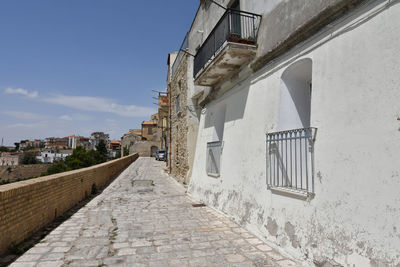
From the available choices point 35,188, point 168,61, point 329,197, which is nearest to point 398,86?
point 329,197

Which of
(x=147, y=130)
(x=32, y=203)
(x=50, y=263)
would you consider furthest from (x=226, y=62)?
(x=147, y=130)

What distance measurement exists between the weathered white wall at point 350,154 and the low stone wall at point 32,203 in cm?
405

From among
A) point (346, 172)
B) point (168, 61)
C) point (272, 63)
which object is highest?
point (168, 61)

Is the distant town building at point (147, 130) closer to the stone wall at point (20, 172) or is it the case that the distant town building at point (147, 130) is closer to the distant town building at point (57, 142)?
the stone wall at point (20, 172)

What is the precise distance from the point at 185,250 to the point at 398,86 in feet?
11.8

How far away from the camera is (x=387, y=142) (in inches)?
108

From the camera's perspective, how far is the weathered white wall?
2.73 meters

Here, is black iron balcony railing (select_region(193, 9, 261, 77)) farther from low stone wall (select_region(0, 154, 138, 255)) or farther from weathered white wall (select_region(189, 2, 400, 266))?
low stone wall (select_region(0, 154, 138, 255))

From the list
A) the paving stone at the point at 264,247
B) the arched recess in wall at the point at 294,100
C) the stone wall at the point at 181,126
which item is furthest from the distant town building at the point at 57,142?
the paving stone at the point at 264,247

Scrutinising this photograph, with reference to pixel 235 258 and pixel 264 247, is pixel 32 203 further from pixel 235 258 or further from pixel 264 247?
pixel 264 247

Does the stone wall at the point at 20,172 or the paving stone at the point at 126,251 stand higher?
the paving stone at the point at 126,251

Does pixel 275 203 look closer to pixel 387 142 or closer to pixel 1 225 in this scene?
pixel 387 142

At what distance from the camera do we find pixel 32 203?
15.7ft

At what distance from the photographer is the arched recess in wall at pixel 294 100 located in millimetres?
4945
